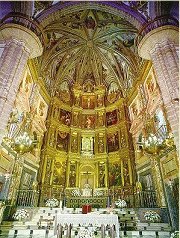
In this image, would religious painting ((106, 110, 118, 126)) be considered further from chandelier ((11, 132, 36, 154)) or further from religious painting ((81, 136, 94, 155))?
chandelier ((11, 132, 36, 154))

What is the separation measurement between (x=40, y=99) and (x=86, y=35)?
7.54 metres

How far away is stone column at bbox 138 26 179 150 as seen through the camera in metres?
7.79

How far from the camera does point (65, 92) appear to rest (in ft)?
72.3

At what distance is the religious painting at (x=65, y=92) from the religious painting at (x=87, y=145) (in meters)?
4.72

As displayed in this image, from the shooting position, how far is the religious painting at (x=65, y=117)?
66.1ft

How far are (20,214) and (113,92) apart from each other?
15621 millimetres

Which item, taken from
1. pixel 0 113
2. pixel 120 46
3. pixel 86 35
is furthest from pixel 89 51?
pixel 0 113

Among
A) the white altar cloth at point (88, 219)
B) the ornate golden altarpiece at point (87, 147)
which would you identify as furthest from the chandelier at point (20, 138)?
the white altar cloth at point (88, 219)

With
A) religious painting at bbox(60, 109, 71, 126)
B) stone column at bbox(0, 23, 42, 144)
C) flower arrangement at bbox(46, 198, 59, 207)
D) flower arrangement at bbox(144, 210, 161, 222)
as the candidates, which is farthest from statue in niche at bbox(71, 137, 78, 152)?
stone column at bbox(0, 23, 42, 144)

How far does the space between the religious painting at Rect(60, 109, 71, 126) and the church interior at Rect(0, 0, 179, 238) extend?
12 centimetres

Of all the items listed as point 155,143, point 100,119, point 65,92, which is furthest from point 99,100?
point 155,143

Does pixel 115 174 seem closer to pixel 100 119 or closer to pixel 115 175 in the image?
pixel 115 175

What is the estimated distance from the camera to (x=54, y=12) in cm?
1198

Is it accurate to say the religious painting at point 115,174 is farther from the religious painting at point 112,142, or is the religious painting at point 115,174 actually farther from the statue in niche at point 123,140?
the statue in niche at point 123,140
